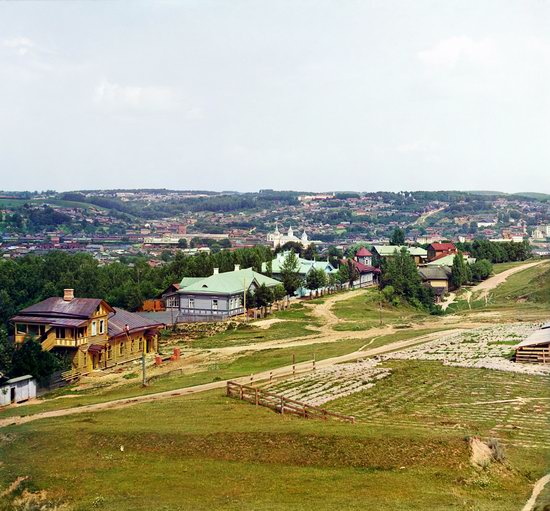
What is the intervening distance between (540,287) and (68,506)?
294 ft

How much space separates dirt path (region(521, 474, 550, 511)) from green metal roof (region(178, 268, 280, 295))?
62.9m

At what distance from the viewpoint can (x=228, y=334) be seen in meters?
79.3

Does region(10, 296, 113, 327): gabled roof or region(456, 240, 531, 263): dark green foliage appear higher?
region(10, 296, 113, 327): gabled roof

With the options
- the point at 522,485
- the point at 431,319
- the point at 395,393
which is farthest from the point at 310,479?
the point at 431,319

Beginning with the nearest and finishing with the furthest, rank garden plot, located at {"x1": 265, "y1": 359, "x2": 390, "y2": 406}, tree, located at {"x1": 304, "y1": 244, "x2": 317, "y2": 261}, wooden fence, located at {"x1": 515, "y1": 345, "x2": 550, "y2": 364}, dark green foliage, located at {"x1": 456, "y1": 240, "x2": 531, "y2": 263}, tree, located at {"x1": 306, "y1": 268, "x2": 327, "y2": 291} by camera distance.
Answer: garden plot, located at {"x1": 265, "y1": 359, "x2": 390, "y2": 406} → wooden fence, located at {"x1": 515, "y1": 345, "x2": 550, "y2": 364} → tree, located at {"x1": 306, "y1": 268, "x2": 327, "y2": 291} → dark green foliage, located at {"x1": 456, "y1": 240, "x2": 531, "y2": 263} → tree, located at {"x1": 304, "y1": 244, "x2": 317, "y2": 261}

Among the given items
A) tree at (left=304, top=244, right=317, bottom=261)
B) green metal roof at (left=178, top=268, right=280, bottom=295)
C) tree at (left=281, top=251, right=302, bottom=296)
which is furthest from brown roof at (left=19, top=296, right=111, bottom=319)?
tree at (left=304, top=244, right=317, bottom=261)

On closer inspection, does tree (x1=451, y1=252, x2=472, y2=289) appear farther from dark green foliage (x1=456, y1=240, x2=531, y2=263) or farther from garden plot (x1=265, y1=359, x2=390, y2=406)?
garden plot (x1=265, y1=359, x2=390, y2=406)

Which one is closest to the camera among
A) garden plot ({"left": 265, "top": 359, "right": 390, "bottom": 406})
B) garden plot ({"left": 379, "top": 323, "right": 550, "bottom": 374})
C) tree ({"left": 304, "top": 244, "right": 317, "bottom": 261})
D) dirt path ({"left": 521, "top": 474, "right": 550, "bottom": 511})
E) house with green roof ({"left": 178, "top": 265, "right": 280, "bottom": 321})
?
dirt path ({"left": 521, "top": 474, "right": 550, "bottom": 511})

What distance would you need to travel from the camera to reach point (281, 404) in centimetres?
3775

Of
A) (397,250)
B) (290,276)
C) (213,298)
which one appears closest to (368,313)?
(290,276)

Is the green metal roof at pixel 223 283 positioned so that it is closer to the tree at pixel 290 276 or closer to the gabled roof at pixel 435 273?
the tree at pixel 290 276

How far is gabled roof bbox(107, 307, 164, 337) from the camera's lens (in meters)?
62.1

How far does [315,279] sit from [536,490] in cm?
8370

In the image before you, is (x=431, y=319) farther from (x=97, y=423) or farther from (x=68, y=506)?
(x=68, y=506)
